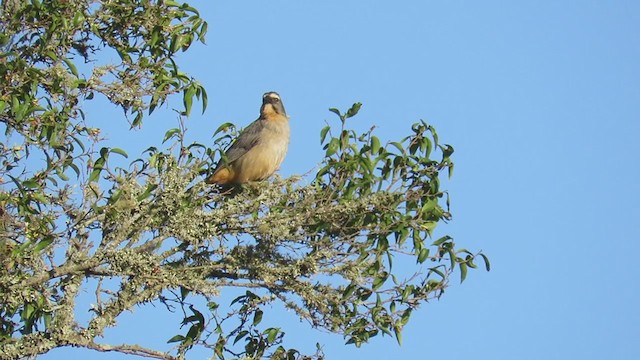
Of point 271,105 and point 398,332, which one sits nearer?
point 398,332

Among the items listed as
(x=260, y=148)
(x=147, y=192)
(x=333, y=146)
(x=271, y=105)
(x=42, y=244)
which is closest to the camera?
(x=42, y=244)

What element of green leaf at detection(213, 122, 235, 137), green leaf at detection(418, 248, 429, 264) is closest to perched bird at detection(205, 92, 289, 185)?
green leaf at detection(213, 122, 235, 137)

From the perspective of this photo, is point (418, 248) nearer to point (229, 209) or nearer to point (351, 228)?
point (351, 228)

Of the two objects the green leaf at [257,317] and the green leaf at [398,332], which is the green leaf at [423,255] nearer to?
the green leaf at [398,332]

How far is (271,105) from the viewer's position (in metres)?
10.7

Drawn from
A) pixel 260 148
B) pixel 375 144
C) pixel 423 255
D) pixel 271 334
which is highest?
pixel 260 148

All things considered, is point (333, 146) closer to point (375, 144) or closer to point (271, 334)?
point (375, 144)

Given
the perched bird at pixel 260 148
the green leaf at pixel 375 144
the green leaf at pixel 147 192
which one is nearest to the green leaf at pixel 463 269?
the green leaf at pixel 375 144

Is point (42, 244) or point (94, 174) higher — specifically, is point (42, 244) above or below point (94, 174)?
below

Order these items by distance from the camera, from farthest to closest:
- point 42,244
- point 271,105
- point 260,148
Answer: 1. point 271,105
2. point 260,148
3. point 42,244

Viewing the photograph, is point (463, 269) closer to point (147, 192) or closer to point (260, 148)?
point (147, 192)

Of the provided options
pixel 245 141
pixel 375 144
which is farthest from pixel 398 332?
pixel 245 141

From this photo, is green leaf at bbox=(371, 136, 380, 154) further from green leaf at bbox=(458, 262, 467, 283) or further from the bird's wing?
the bird's wing

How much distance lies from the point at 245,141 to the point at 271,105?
831 mm
